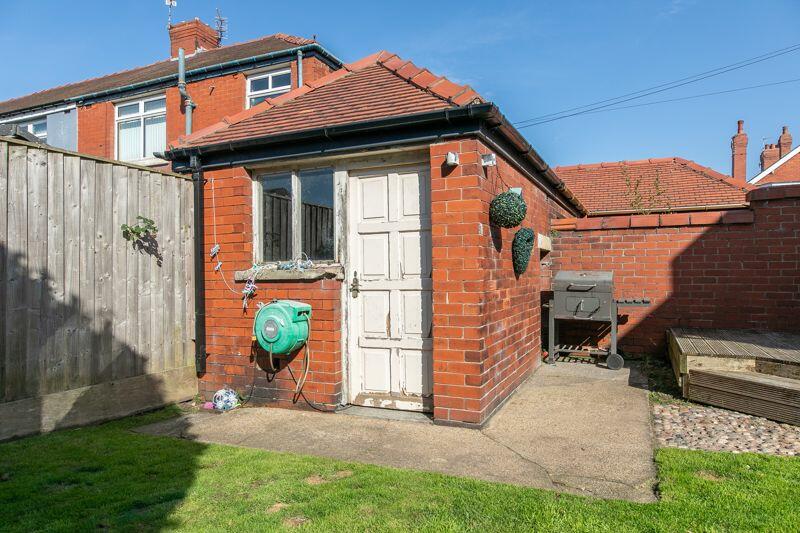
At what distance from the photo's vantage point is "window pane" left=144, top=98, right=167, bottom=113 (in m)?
16.1

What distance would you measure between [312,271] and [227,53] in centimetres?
1364

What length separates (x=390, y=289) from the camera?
525 cm

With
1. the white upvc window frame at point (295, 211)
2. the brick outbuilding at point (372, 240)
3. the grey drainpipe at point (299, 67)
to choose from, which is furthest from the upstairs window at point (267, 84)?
the white upvc window frame at point (295, 211)

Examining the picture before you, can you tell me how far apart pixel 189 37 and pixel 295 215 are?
1576 centimetres

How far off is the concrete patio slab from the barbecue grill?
127cm

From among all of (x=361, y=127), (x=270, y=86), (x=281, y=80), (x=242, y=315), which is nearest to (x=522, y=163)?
(x=361, y=127)

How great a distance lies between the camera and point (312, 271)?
529cm

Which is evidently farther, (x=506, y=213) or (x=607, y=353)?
(x=607, y=353)

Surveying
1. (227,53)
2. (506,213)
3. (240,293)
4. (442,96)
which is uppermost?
(227,53)

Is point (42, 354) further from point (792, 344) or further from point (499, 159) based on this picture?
point (792, 344)

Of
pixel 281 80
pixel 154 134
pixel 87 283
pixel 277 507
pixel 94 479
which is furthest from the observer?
pixel 154 134

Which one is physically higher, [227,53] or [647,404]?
[227,53]

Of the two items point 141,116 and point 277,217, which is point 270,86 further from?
point 277,217

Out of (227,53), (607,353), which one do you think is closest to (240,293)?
(607,353)
